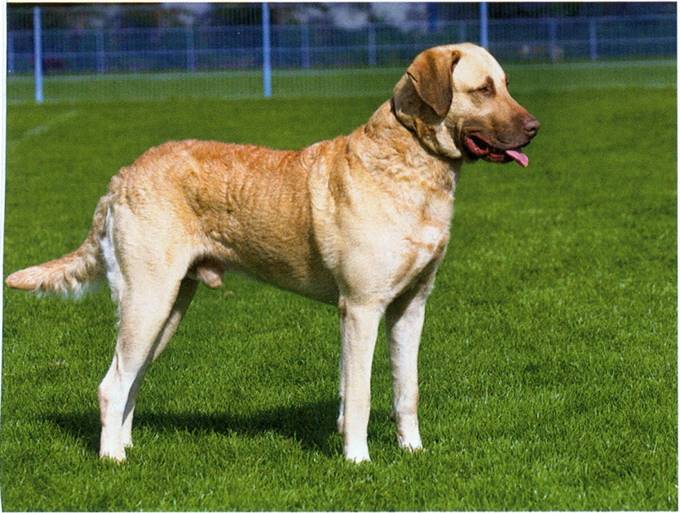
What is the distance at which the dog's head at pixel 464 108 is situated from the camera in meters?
5.35

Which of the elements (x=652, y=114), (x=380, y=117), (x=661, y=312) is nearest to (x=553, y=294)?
(x=661, y=312)

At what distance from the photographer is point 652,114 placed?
24.0 m

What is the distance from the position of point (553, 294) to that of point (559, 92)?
20.5 m

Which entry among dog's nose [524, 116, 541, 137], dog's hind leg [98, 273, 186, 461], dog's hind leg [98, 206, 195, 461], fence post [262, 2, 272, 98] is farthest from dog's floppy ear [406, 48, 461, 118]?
fence post [262, 2, 272, 98]

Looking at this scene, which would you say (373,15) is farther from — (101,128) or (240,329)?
(240,329)

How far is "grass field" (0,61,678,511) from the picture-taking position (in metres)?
5.46

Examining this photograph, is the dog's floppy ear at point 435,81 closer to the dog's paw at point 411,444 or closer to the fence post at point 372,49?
the dog's paw at point 411,444

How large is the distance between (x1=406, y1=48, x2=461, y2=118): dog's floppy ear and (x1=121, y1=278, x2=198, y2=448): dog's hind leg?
1689 millimetres

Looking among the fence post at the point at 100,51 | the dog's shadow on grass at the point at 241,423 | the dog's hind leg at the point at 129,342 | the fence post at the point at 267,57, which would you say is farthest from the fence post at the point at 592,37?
the dog's hind leg at the point at 129,342

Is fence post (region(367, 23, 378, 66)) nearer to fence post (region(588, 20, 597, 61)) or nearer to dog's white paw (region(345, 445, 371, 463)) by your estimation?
fence post (region(588, 20, 597, 61))

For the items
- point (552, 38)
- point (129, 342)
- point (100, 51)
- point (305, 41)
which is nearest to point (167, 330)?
point (129, 342)

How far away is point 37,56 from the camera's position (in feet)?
117

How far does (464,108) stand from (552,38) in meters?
29.6

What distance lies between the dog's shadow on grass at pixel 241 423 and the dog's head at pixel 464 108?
5.77 ft
